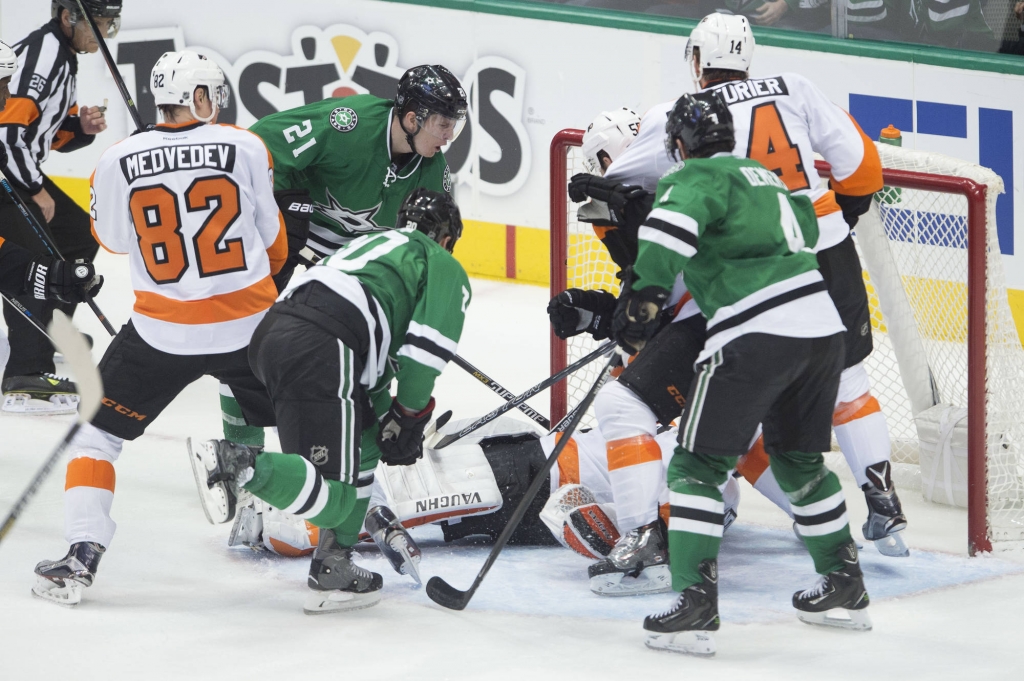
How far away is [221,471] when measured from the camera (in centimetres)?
291

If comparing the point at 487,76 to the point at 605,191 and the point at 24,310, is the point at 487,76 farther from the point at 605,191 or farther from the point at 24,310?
the point at 605,191

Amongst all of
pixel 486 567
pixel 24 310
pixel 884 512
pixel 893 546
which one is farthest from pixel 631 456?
pixel 24 310

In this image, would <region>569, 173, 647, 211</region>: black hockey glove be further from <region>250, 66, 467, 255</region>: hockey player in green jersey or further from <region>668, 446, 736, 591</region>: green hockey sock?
<region>668, 446, 736, 591</region>: green hockey sock

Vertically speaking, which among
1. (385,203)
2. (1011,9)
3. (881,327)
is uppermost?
(1011,9)

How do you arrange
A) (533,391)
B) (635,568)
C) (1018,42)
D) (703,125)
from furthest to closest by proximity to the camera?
(1018,42) → (533,391) → (635,568) → (703,125)

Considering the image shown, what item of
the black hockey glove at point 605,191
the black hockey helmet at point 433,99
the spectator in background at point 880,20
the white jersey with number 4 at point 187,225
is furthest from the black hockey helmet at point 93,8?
the spectator in background at point 880,20

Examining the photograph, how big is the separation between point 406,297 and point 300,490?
0.50m

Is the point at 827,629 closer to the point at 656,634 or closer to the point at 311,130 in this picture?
the point at 656,634

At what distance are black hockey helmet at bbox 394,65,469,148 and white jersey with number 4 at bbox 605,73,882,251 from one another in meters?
0.49

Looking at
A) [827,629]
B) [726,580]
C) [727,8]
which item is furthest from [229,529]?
[727,8]

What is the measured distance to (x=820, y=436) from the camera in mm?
3098

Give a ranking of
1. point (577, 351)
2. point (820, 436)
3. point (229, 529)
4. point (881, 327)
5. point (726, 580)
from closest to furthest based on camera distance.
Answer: point (820, 436) < point (726, 580) < point (229, 529) < point (881, 327) < point (577, 351)

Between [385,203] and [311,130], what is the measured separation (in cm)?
30

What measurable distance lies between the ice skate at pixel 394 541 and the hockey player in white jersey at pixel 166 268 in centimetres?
50
